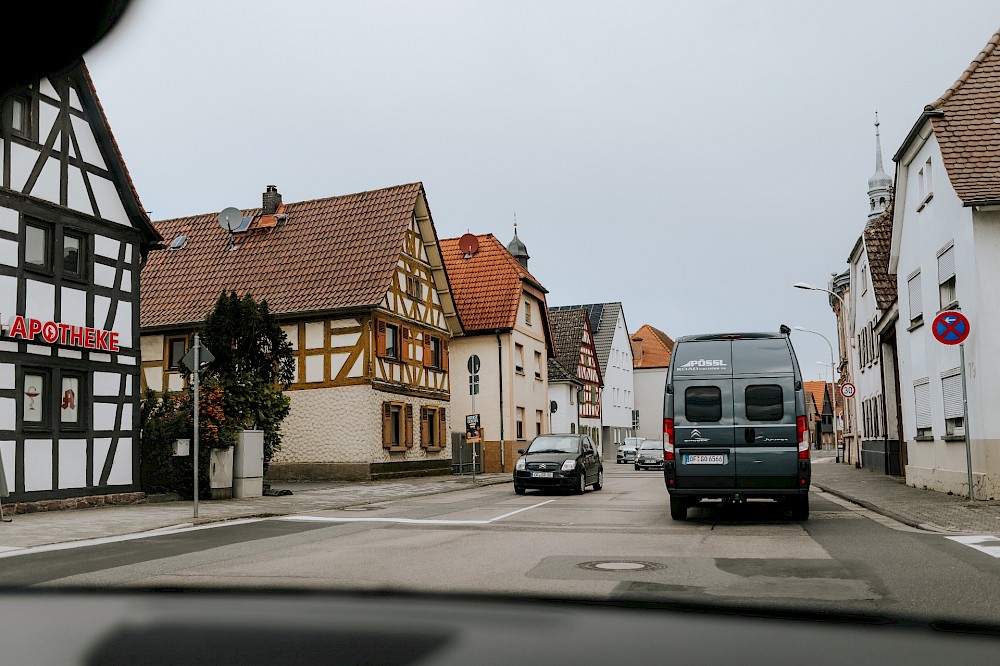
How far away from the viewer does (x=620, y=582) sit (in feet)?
27.1

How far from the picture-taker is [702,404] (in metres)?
15.1

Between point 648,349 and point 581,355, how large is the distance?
1460 inches

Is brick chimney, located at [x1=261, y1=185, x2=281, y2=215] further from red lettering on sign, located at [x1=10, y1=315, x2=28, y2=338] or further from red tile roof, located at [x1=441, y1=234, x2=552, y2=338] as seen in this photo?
red lettering on sign, located at [x1=10, y1=315, x2=28, y2=338]

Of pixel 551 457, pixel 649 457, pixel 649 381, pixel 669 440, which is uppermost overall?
pixel 649 381

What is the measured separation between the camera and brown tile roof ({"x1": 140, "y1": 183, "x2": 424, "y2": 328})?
32.4 metres

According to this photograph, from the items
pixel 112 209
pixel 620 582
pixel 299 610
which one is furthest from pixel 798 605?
pixel 112 209

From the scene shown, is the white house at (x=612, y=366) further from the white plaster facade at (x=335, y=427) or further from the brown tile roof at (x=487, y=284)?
the white plaster facade at (x=335, y=427)

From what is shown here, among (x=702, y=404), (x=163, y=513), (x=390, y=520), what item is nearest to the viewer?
(x=702, y=404)

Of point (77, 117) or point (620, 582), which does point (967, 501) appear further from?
→ point (77, 117)

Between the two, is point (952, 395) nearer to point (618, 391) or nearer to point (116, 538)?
point (116, 538)

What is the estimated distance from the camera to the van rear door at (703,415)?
14.7 metres

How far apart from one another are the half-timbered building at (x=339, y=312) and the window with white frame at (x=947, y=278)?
1671 cm

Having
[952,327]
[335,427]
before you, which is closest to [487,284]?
[335,427]

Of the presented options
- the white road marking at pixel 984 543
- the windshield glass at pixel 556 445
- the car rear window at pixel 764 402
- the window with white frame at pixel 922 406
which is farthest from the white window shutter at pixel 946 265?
the windshield glass at pixel 556 445
